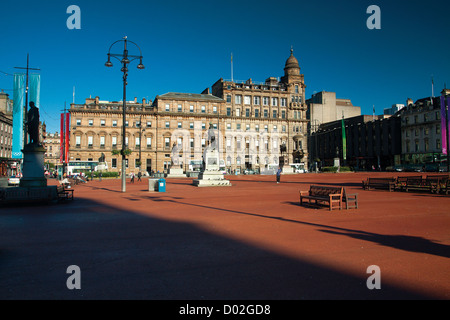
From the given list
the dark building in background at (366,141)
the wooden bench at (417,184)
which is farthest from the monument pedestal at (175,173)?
the dark building in background at (366,141)

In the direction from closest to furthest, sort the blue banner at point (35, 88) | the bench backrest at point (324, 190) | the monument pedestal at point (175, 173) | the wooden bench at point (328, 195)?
1. the wooden bench at point (328, 195)
2. the bench backrest at point (324, 190)
3. the blue banner at point (35, 88)
4. the monument pedestal at point (175, 173)

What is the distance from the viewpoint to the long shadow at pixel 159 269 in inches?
175

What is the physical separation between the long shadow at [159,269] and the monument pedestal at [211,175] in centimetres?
1916

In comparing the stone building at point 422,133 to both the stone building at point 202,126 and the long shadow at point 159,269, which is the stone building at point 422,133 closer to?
the stone building at point 202,126

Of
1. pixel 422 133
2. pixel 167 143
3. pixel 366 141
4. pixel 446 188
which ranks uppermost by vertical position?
pixel 422 133

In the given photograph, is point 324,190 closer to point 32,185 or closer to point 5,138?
point 32,185

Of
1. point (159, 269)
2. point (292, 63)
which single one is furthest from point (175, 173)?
point (292, 63)

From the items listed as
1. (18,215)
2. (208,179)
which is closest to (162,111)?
(208,179)

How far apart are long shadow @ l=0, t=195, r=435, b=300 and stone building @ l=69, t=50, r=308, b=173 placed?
57.1m

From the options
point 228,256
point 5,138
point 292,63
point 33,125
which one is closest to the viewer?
point 228,256

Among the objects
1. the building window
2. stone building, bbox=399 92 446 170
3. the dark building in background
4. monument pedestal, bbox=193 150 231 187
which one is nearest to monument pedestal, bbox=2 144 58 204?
monument pedestal, bbox=193 150 231 187

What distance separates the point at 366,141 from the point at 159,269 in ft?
305

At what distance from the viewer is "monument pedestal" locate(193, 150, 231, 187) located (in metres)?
28.1

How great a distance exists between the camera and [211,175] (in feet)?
93.7
